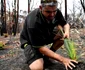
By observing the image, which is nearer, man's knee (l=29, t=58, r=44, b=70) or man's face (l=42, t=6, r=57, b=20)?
man's face (l=42, t=6, r=57, b=20)

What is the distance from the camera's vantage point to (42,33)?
378cm

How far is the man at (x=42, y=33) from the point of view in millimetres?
3596

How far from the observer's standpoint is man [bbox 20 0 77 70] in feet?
11.8

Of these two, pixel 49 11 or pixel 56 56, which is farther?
pixel 56 56

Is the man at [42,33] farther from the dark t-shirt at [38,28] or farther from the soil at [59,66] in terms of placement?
the soil at [59,66]

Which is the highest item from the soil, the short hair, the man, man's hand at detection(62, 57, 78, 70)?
the short hair

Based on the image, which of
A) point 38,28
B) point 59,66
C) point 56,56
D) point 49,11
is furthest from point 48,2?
point 59,66

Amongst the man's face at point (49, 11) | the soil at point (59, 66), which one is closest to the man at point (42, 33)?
the man's face at point (49, 11)

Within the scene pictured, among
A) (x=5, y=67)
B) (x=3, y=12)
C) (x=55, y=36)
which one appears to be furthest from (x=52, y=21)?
(x=3, y=12)

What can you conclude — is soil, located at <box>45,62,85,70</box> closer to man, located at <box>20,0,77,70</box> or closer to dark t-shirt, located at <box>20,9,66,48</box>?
man, located at <box>20,0,77,70</box>

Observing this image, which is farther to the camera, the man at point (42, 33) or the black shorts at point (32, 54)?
the black shorts at point (32, 54)

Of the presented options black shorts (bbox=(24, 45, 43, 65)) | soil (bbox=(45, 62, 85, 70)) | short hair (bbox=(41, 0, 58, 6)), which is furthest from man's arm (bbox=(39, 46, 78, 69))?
short hair (bbox=(41, 0, 58, 6))

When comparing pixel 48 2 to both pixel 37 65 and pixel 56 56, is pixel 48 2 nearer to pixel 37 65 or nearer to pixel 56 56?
pixel 56 56

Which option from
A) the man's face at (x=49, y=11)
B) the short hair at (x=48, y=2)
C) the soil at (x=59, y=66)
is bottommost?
the soil at (x=59, y=66)
